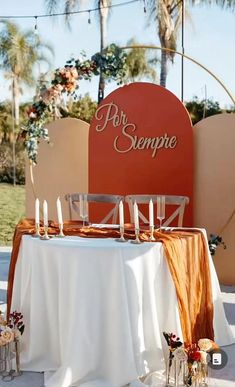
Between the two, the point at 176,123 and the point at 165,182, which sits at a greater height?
the point at 176,123

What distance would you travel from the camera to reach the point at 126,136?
22.8ft

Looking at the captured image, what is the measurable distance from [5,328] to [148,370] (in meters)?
1.07

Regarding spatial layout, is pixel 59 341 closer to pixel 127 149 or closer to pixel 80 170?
pixel 127 149

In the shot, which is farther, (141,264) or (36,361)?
(36,361)

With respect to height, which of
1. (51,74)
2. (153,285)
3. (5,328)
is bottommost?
(5,328)

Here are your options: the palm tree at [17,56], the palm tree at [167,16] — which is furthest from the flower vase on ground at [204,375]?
the palm tree at [17,56]

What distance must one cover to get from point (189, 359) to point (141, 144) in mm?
3841

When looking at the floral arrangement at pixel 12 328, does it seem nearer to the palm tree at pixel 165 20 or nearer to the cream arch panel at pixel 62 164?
the cream arch panel at pixel 62 164

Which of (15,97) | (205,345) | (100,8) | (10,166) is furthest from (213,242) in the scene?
(15,97)

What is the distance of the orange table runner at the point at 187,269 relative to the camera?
3799 mm

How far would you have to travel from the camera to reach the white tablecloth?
3533mm

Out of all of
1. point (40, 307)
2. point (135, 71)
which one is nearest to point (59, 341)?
point (40, 307)

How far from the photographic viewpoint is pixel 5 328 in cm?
378

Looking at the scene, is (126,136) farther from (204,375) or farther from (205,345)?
(204,375)
